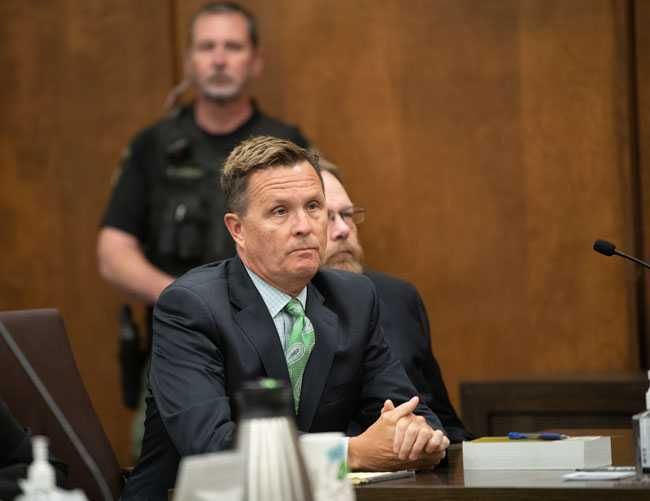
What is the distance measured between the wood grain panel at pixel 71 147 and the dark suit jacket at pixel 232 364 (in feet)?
8.98

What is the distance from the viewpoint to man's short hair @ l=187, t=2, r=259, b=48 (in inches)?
203

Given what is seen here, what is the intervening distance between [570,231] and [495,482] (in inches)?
120

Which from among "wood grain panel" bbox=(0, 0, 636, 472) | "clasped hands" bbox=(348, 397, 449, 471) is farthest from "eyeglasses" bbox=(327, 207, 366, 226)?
"wood grain panel" bbox=(0, 0, 636, 472)

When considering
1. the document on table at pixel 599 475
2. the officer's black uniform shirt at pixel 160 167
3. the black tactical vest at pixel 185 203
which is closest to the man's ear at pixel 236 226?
the document on table at pixel 599 475

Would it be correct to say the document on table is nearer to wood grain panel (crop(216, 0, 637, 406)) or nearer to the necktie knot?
the necktie knot

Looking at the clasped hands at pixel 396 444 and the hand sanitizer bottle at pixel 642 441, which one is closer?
the hand sanitizer bottle at pixel 642 441

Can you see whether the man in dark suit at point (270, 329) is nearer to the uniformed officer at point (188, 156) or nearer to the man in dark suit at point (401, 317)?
the man in dark suit at point (401, 317)

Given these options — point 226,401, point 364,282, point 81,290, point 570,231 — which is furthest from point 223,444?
point 81,290

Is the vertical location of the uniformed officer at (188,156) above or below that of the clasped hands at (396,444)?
above

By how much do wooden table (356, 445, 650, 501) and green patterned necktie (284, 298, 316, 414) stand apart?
1.44 ft

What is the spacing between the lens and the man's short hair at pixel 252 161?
2889 mm

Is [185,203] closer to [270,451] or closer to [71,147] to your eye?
[71,147]

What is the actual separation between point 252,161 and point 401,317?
36.8 inches

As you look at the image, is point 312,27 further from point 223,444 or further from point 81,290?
point 223,444
